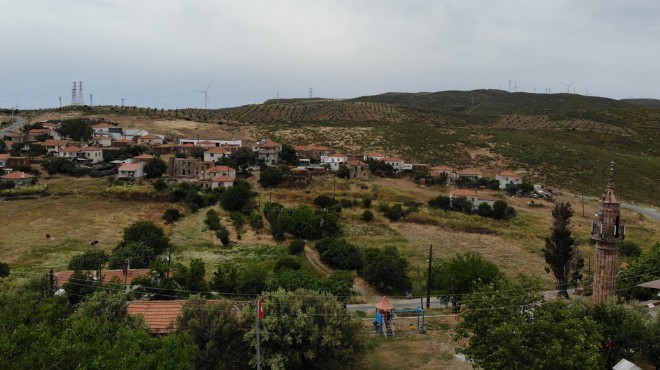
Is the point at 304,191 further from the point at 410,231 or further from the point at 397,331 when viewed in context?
the point at 397,331

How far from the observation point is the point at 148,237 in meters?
40.1

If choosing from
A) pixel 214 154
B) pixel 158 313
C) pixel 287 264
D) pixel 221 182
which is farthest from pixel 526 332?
pixel 214 154

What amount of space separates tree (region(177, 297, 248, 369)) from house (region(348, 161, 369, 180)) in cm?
4649

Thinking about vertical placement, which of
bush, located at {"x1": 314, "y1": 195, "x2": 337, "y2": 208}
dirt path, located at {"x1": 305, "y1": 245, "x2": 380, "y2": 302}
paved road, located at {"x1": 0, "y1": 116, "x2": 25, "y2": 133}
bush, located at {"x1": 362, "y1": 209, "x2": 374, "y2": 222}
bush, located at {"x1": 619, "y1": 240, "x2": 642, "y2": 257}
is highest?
paved road, located at {"x1": 0, "y1": 116, "x2": 25, "y2": 133}

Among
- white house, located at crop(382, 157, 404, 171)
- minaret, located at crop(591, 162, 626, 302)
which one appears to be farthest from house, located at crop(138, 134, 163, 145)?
minaret, located at crop(591, 162, 626, 302)

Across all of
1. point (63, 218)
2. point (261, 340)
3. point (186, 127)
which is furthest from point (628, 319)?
point (186, 127)

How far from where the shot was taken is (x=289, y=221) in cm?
4662

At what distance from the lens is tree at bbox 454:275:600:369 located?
14.8 m

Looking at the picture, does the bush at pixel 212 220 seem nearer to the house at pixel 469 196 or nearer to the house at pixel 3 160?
the house at pixel 469 196

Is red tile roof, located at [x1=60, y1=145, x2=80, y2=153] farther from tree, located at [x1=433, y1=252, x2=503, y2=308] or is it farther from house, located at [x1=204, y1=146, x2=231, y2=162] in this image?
tree, located at [x1=433, y1=252, x2=503, y2=308]

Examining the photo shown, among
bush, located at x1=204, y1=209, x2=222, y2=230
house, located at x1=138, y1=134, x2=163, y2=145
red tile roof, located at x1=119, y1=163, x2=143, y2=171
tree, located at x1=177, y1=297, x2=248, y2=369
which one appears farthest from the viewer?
house, located at x1=138, y1=134, x2=163, y2=145

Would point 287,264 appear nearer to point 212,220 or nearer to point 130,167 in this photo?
point 212,220

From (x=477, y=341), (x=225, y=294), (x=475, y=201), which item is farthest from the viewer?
(x=475, y=201)

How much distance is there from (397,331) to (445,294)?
7.97 m
